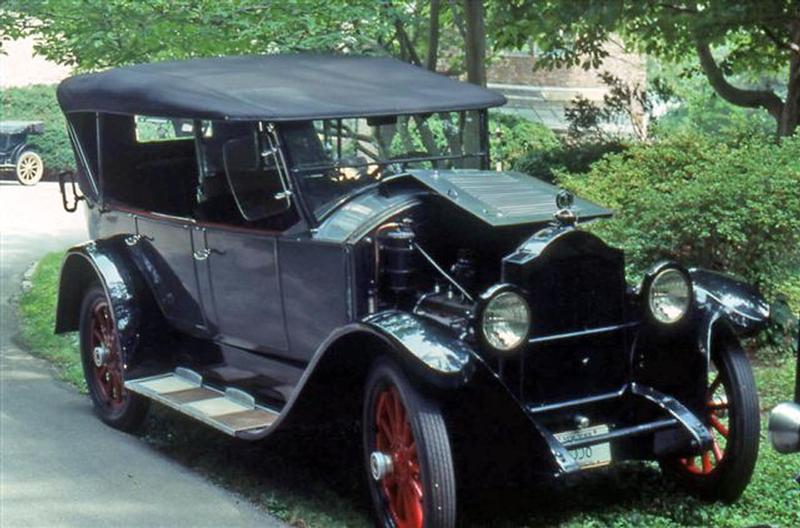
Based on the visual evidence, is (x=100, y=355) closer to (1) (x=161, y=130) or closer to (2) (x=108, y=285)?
(2) (x=108, y=285)

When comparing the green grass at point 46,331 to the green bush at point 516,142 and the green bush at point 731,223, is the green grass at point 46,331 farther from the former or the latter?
the green bush at point 516,142

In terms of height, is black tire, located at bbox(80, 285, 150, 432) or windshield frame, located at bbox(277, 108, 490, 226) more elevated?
windshield frame, located at bbox(277, 108, 490, 226)

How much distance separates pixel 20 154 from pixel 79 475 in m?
23.4

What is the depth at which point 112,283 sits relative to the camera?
25.9 feet

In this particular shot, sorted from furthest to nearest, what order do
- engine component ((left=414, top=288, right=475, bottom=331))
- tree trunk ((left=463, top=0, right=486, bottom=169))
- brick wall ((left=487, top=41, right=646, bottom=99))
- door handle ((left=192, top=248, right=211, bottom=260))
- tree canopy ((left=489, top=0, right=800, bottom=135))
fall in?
brick wall ((left=487, top=41, right=646, bottom=99))
tree canopy ((left=489, top=0, right=800, bottom=135))
tree trunk ((left=463, top=0, right=486, bottom=169))
door handle ((left=192, top=248, right=211, bottom=260))
engine component ((left=414, top=288, right=475, bottom=331))

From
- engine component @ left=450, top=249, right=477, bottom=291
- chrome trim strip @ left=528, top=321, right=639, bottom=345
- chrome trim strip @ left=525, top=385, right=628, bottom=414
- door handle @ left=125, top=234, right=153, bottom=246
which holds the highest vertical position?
engine component @ left=450, top=249, right=477, bottom=291

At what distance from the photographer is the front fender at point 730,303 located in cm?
613

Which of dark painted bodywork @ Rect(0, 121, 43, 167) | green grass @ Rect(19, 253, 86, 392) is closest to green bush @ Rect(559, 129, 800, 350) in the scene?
green grass @ Rect(19, 253, 86, 392)

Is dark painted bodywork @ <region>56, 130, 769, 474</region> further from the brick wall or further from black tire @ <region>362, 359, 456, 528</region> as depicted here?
the brick wall

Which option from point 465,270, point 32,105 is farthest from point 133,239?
point 32,105

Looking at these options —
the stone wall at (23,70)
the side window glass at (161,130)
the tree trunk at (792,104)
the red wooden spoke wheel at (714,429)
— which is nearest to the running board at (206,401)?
the side window glass at (161,130)

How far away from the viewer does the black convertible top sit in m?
6.69

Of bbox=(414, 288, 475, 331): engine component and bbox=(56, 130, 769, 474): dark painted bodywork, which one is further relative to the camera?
bbox=(414, 288, 475, 331): engine component

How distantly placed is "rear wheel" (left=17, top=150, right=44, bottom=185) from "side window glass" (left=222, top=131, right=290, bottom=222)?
75.8ft
